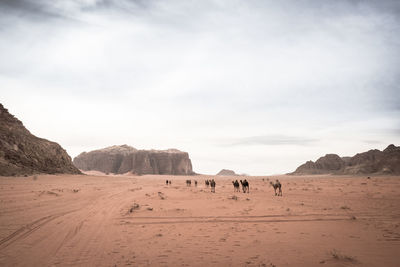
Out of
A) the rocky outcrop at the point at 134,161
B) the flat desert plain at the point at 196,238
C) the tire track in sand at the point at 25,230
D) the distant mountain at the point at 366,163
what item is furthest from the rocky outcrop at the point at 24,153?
the distant mountain at the point at 366,163

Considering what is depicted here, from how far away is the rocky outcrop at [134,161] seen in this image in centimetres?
13099

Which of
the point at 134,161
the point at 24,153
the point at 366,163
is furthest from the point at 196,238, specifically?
the point at 134,161

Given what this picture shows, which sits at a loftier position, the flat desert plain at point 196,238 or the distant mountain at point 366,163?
the distant mountain at point 366,163

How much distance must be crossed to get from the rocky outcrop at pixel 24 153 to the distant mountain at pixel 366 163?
9992 cm

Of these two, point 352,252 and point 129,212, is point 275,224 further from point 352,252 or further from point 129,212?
point 129,212

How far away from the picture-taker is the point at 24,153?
142ft

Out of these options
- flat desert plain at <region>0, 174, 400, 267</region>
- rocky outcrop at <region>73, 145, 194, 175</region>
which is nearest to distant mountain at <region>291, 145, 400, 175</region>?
rocky outcrop at <region>73, 145, 194, 175</region>

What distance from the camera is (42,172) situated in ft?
140

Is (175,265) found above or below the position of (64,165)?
below

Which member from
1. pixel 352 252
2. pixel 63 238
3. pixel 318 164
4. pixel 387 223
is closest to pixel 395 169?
pixel 318 164

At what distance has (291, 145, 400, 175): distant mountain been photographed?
85200mm

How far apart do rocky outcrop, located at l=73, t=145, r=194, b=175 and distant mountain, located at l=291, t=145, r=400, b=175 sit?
233ft

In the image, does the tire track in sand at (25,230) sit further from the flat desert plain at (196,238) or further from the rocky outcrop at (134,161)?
the rocky outcrop at (134,161)

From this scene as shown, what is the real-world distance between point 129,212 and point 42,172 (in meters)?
39.4
